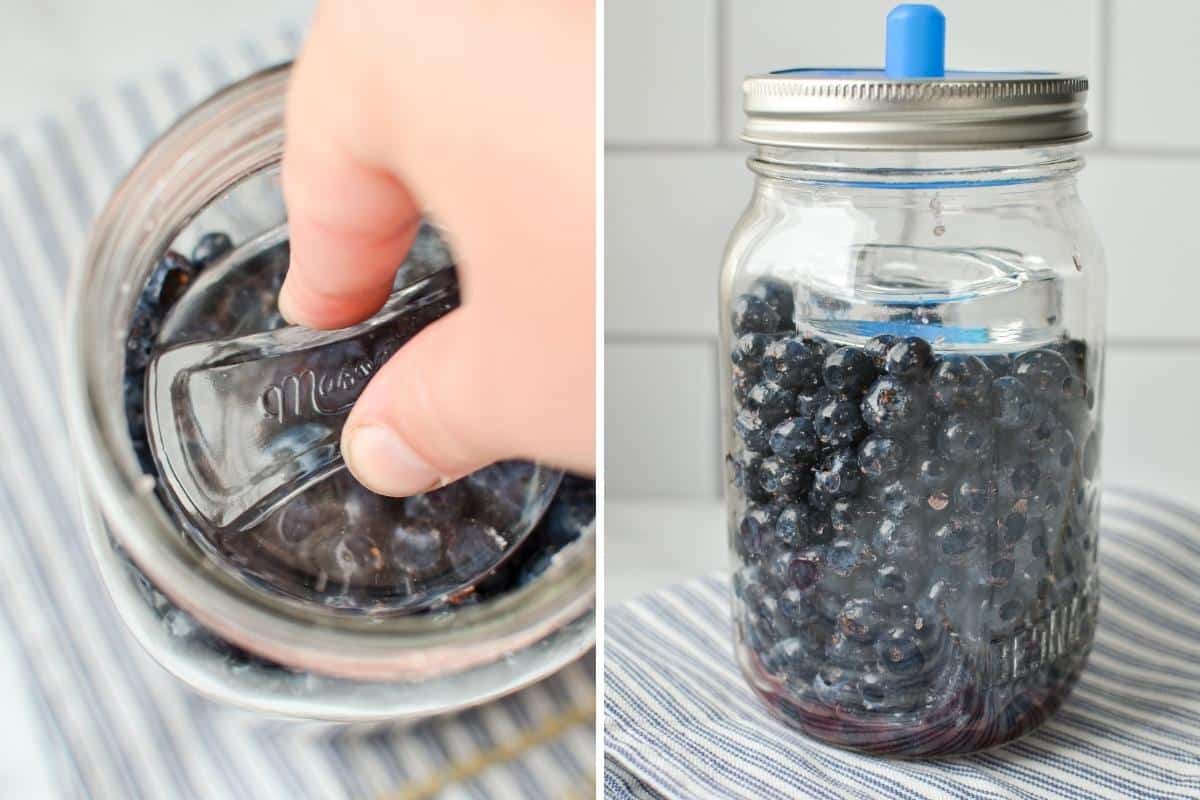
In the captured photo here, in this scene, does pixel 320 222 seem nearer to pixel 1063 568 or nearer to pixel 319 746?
pixel 319 746

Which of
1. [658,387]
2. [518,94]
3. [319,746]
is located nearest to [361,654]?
[319,746]

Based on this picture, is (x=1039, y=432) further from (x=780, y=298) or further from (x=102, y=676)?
(x=102, y=676)

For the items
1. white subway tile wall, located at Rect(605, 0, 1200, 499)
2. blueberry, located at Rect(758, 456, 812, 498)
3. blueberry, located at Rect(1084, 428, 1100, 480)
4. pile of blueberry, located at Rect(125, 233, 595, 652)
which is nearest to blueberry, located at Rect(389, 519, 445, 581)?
pile of blueberry, located at Rect(125, 233, 595, 652)

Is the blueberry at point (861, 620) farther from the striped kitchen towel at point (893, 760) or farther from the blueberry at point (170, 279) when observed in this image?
the blueberry at point (170, 279)

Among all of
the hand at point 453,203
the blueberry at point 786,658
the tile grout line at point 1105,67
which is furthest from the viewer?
the tile grout line at point 1105,67

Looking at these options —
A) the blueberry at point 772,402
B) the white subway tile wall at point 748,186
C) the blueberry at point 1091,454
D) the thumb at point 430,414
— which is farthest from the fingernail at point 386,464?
the white subway tile wall at point 748,186

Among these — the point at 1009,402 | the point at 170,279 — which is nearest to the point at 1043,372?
the point at 1009,402
